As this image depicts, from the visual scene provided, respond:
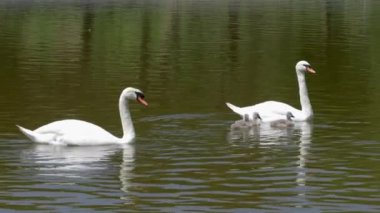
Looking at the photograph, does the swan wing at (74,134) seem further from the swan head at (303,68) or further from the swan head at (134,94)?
the swan head at (303,68)

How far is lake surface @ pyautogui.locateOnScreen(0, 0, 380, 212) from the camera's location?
636 inches

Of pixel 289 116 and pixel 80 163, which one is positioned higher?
pixel 289 116

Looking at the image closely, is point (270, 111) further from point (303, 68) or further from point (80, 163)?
point (80, 163)

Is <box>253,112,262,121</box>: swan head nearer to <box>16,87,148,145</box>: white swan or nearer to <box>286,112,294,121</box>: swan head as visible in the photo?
<box>286,112,294,121</box>: swan head

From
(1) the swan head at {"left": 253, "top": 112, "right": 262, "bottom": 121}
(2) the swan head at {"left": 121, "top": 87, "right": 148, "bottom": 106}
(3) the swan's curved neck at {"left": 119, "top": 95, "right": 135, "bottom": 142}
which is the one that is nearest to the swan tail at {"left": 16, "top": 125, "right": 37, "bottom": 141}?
(3) the swan's curved neck at {"left": 119, "top": 95, "right": 135, "bottom": 142}

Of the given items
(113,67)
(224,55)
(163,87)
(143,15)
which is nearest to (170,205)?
(163,87)

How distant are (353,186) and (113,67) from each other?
69.6ft

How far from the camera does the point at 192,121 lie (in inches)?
930

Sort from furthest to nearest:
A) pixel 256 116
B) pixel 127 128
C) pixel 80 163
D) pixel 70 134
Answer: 1. pixel 256 116
2. pixel 127 128
3. pixel 70 134
4. pixel 80 163

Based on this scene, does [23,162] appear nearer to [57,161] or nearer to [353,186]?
[57,161]

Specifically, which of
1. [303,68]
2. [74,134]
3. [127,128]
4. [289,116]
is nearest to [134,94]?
[127,128]

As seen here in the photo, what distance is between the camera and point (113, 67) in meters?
37.2

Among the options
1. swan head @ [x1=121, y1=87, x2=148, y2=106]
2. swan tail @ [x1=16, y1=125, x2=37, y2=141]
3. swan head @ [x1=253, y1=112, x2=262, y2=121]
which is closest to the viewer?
swan tail @ [x1=16, y1=125, x2=37, y2=141]

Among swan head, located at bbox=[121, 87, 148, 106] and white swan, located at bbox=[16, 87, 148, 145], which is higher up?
swan head, located at bbox=[121, 87, 148, 106]
